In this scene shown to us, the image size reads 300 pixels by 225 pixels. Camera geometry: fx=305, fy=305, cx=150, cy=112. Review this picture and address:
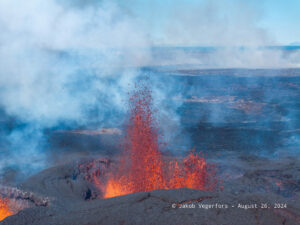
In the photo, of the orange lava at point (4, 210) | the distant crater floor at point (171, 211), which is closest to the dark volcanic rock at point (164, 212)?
the distant crater floor at point (171, 211)

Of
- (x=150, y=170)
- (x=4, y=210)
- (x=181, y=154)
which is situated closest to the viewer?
(x=4, y=210)

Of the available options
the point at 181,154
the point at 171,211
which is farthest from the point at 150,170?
the point at 171,211

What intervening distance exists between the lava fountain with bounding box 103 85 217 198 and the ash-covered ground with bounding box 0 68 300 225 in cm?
34

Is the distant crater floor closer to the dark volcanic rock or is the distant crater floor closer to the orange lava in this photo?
the dark volcanic rock

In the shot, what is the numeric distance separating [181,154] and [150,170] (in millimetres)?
1661

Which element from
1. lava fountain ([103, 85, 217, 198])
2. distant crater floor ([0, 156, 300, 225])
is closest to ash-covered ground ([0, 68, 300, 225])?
distant crater floor ([0, 156, 300, 225])

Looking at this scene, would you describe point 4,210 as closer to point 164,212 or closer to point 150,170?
point 164,212

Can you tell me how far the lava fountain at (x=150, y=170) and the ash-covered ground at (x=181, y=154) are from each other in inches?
13.2

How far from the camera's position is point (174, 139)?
34.7ft

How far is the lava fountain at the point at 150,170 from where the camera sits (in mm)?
6895

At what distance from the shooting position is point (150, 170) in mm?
7641

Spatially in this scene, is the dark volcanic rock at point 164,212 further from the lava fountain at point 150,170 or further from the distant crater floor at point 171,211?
the lava fountain at point 150,170

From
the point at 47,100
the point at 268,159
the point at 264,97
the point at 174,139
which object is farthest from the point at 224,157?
the point at 264,97

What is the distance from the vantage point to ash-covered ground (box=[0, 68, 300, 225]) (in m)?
3.79
